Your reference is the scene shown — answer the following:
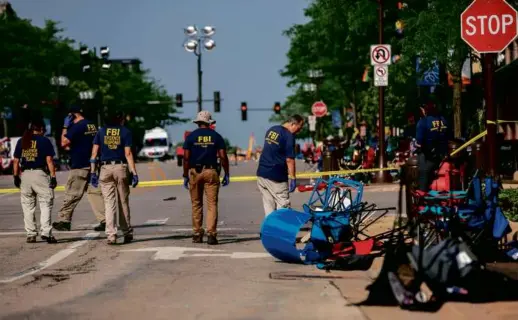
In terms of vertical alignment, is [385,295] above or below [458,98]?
below

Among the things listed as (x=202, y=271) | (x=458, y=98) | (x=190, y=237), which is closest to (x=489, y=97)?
(x=202, y=271)

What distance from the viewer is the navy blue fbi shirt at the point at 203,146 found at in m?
16.2

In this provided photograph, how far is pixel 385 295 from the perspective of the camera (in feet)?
31.0

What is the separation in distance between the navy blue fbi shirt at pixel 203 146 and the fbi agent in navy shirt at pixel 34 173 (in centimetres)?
200

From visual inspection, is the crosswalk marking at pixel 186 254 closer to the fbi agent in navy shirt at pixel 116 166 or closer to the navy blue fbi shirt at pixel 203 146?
the fbi agent in navy shirt at pixel 116 166

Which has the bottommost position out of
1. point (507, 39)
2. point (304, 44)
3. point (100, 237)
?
point (100, 237)

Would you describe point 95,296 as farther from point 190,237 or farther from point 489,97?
point 190,237

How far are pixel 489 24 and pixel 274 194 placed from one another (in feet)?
14.7

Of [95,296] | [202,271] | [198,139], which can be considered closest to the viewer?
[95,296]

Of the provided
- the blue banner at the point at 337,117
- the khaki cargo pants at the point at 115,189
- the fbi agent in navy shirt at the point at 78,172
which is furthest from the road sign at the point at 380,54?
the blue banner at the point at 337,117

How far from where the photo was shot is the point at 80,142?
18.7 meters

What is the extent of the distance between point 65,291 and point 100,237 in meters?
6.69

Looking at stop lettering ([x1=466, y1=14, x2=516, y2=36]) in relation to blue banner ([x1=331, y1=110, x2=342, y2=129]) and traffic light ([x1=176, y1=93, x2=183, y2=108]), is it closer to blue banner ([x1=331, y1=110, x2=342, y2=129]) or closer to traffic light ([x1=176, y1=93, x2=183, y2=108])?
traffic light ([x1=176, y1=93, x2=183, y2=108])

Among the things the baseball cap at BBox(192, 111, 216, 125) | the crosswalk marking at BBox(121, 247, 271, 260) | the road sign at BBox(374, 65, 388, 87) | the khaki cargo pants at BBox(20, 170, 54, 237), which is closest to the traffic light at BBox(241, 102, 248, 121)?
the road sign at BBox(374, 65, 388, 87)
